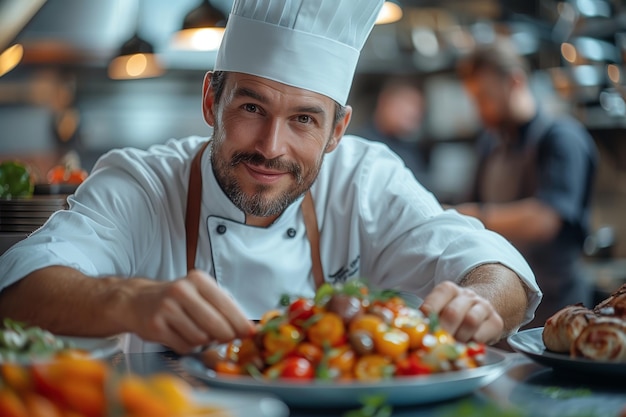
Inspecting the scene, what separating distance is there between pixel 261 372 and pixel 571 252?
3505 millimetres

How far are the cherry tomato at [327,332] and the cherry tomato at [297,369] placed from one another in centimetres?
3

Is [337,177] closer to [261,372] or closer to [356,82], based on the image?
[261,372]

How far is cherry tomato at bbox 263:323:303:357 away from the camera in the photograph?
122 cm

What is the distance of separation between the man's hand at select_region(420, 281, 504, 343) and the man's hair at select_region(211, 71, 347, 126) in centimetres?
89

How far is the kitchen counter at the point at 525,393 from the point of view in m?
1.16

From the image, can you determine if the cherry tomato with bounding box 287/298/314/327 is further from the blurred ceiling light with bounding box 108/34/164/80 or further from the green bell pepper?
the blurred ceiling light with bounding box 108/34/164/80

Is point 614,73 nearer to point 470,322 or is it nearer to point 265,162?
point 265,162

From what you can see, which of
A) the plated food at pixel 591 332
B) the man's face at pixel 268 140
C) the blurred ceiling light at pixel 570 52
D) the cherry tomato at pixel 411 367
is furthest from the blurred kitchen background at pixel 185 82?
the cherry tomato at pixel 411 367

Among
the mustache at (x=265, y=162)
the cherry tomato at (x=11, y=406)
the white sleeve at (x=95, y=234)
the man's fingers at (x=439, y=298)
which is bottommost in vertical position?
the white sleeve at (x=95, y=234)

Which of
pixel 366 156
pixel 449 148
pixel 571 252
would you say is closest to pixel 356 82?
pixel 449 148

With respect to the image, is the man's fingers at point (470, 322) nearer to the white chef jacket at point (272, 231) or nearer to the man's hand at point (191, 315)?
the man's hand at point (191, 315)

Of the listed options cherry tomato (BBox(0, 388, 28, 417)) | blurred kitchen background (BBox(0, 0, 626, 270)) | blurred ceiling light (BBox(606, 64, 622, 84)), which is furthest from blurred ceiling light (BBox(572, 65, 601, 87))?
cherry tomato (BBox(0, 388, 28, 417))

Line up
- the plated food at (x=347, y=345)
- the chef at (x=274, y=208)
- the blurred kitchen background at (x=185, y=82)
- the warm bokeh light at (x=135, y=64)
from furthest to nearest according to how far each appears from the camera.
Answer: the blurred kitchen background at (x=185, y=82) < the warm bokeh light at (x=135, y=64) < the chef at (x=274, y=208) < the plated food at (x=347, y=345)

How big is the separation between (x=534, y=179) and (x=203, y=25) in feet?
6.17
